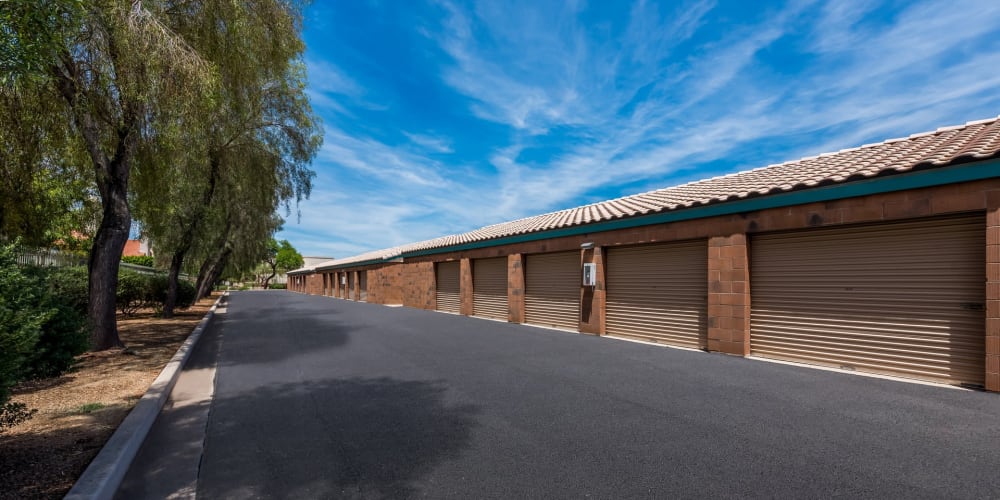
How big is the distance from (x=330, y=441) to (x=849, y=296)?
828cm

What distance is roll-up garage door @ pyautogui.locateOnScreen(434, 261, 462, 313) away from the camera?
19.9 meters

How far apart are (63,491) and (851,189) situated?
10.2 meters

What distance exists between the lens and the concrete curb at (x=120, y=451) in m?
3.17

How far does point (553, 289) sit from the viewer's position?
14039 mm

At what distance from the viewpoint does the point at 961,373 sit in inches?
250

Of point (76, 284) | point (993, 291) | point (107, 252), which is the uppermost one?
point (107, 252)

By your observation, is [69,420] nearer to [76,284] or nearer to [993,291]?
[993,291]

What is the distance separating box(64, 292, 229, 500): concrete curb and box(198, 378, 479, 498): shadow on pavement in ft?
1.87

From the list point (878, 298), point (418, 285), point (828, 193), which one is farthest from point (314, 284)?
point (878, 298)

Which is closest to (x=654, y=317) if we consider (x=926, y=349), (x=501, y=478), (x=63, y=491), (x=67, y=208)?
(x=926, y=349)

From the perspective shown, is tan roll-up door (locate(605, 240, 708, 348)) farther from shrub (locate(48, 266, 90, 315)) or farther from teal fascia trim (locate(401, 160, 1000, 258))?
shrub (locate(48, 266, 90, 315))

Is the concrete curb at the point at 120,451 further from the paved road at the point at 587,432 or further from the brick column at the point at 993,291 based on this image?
the brick column at the point at 993,291

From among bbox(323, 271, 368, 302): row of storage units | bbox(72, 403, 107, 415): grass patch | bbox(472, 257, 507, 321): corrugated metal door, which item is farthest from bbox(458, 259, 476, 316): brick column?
bbox(323, 271, 368, 302): row of storage units

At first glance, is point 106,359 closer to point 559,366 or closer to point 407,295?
point 559,366
